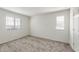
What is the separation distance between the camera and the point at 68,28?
126 cm

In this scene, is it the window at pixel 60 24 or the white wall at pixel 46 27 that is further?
the white wall at pixel 46 27

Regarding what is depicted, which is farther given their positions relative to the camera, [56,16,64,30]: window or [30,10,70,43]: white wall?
[30,10,70,43]: white wall

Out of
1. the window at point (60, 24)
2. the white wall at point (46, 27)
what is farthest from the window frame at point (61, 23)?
the white wall at point (46, 27)

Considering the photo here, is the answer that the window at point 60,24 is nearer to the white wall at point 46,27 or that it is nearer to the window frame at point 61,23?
the window frame at point 61,23

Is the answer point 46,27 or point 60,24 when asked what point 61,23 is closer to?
point 60,24

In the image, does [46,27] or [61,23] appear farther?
[46,27]

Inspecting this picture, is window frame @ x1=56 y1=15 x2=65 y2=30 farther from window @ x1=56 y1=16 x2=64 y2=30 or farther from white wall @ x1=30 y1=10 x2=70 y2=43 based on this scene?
white wall @ x1=30 y1=10 x2=70 y2=43

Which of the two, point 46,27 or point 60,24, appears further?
point 46,27

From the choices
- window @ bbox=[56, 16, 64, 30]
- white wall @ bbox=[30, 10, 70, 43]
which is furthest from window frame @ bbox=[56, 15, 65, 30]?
white wall @ bbox=[30, 10, 70, 43]

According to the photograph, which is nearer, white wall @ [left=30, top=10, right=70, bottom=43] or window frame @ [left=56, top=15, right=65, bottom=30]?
window frame @ [left=56, top=15, right=65, bottom=30]

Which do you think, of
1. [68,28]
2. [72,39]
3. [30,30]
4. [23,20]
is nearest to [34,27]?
[30,30]

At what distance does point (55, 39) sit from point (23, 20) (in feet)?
3.85

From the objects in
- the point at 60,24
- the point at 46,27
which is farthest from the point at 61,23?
the point at 46,27
